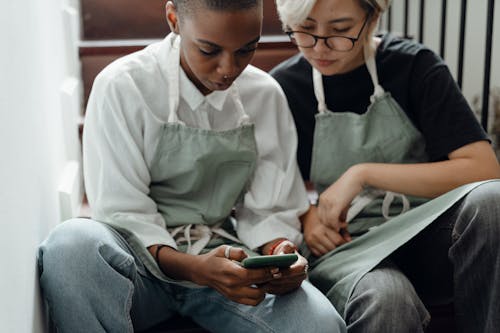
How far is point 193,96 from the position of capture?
1528 mm

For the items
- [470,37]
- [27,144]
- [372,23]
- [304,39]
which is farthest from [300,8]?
[470,37]

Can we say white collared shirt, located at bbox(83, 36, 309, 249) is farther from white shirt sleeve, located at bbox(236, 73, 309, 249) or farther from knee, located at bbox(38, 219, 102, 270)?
knee, located at bbox(38, 219, 102, 270)

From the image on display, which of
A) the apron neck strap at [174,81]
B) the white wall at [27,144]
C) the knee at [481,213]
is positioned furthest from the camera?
the apron neck strap at [174,81]

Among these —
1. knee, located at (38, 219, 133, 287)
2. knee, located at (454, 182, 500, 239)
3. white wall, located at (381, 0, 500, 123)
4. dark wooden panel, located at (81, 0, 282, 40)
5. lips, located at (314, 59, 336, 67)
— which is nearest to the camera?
knee, located at (38, 219, 133, 287)

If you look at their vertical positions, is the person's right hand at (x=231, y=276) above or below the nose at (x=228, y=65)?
below

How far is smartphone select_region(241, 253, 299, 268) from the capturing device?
4.15ft

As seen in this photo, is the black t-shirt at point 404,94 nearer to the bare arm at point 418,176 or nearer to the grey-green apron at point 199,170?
the bare arm at point 418,176

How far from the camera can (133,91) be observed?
148cm

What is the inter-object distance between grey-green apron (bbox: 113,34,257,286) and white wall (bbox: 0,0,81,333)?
0.26 metres

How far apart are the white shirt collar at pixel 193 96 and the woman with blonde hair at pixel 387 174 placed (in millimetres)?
229

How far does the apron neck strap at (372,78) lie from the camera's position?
5.49 feet

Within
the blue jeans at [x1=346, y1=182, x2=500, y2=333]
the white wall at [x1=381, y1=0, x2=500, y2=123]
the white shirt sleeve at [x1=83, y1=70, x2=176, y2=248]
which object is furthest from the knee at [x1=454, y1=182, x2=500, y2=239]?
the white wall at [x1=381, y1=0, x2=500, y2=123]

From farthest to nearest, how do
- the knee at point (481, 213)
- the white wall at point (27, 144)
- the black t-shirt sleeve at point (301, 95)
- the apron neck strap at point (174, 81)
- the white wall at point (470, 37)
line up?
the white wall at point (470, 37) → the black t-shirt sleeve at point (301, 95) → the apron neck strap at point (174, 81) → the knee at point (481, 213) → the white wall at point (27, 144)

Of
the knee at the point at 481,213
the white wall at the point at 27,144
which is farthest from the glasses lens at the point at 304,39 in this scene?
the white wall at the point at 27,144
